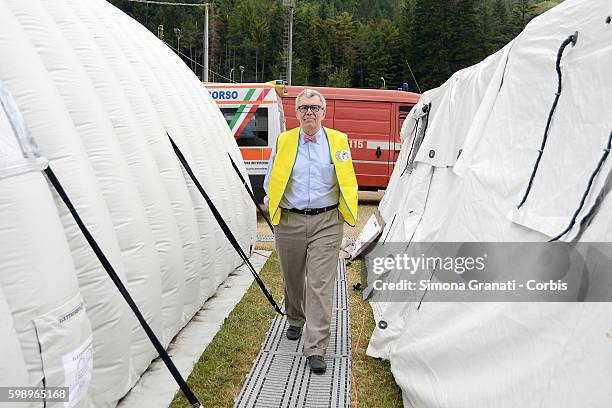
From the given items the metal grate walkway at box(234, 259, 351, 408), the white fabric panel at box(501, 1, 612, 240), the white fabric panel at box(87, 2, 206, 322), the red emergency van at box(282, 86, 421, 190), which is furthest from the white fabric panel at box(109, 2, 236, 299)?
the red emergency van at box(282, 86, 421, 190)

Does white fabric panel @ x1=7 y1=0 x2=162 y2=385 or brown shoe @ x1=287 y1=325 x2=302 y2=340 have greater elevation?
white fabric panel @ x1=7 y1=0 x2=162 y2=385

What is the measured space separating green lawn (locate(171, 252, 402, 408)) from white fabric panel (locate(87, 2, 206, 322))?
0.43 m

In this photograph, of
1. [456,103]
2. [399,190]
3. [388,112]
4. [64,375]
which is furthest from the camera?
[388,112]

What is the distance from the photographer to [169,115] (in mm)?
5152

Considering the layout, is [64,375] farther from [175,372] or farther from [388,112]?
[388,112]

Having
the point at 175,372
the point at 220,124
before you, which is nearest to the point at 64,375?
the point at 175,372

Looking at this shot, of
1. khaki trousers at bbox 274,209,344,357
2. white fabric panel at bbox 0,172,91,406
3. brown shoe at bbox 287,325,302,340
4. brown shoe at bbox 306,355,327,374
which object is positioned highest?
white fabric panel at bbox 0,172,91,406

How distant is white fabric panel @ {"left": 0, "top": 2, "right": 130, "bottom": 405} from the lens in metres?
2.86

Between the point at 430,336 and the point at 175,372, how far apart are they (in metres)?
1.49

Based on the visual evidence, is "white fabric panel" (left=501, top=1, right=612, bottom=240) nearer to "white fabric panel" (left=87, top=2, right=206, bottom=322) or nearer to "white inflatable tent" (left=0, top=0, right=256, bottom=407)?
"white inflatable tent" (left=0, top=0, right=256, bottom=407)

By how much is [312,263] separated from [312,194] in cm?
52

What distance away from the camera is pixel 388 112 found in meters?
13.8

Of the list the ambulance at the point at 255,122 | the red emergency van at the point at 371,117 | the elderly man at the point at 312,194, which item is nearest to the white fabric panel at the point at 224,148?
the elderly man at the point at 312,194

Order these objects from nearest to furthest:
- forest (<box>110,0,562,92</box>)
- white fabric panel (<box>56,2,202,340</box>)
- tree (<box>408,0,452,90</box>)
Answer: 1. white fabric panel (<box>56,2,202,340</box>)
2. tree (<box>408,0,452,90</box>)
3. forest (<box>110,0,562,92</box>)
